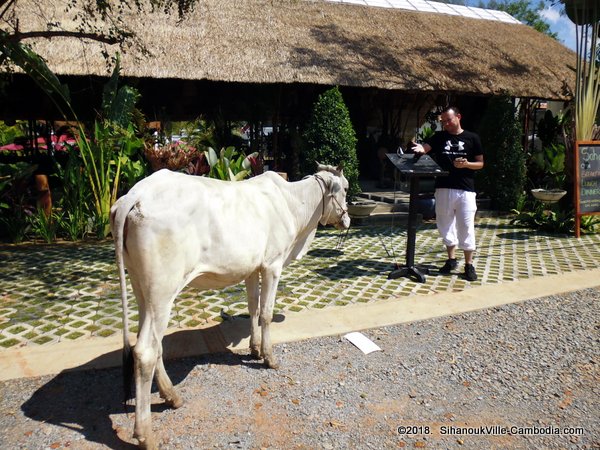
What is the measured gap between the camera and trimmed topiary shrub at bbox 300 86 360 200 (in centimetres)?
931

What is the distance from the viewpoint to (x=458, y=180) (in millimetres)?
5859

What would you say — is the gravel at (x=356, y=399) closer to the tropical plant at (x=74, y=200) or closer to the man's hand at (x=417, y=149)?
the man's hand at (x=417, y=149)

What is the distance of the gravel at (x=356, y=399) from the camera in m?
2.80

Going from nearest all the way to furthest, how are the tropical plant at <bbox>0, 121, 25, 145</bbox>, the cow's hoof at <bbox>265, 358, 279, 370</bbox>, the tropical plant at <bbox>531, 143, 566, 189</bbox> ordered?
the cow's hoof at <bbox>265, 358, 279, 370</bbox> < the tropical plant at <bbox>531, 143, 566, 189</bbox> < the tropical plant at <bbox>0, 121, 25, 145</bbox>

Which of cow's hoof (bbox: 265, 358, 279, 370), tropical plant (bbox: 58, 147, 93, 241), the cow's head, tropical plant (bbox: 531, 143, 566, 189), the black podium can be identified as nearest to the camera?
cow's hoof (bbox: 265, 358, 279, 370)

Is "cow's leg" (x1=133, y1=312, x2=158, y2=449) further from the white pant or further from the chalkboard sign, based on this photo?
the chalkboard sign

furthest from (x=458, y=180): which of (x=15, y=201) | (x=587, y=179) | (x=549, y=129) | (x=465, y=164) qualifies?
(x=549, y=129)

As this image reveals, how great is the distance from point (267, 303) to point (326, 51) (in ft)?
28.7

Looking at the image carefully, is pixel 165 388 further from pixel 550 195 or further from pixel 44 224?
pixel 550 195

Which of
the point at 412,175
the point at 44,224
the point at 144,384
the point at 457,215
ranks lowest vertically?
the point at 144,384

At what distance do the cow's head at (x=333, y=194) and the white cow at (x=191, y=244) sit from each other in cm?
18

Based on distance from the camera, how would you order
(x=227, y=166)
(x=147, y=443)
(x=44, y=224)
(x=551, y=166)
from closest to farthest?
(x=147, y=443) < (x=44, y=224) < (x=227, y=166) < (x=551, y=166)

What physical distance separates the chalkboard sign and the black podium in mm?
3994

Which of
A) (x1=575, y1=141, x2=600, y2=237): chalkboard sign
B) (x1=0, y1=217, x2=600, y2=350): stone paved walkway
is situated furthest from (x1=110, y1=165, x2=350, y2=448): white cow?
(x1=575, y1=141, x2=600, y2=237): chalkboard sign
